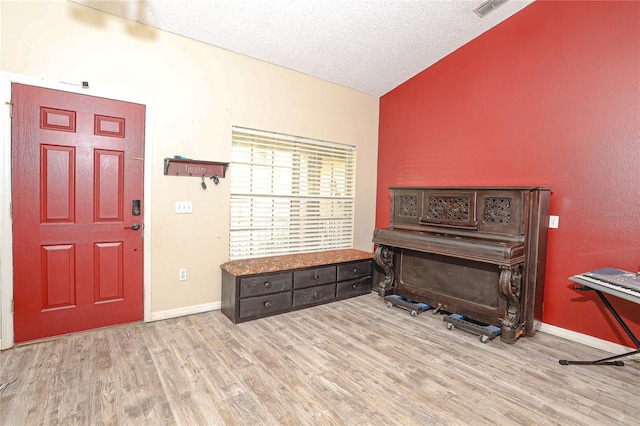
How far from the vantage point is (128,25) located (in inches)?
112

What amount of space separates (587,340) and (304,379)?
2554 millimetres

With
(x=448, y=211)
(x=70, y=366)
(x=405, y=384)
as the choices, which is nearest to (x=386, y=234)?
(x=448, y=211)

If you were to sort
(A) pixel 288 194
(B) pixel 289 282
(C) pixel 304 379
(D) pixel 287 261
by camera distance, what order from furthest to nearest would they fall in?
(A) pixel 288 194, (D) pixel 287 261, (B) pixel 289 282, (C) pixel 304 379

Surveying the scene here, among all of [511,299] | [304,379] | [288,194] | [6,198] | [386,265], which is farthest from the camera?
[288,194]

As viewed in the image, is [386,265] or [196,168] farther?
[386,265]

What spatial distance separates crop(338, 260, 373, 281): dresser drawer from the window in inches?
21.7

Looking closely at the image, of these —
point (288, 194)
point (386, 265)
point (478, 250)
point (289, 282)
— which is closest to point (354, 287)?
point (386, 265)

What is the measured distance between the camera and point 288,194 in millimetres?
3969

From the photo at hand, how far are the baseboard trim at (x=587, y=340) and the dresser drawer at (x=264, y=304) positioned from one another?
2554 millimetres

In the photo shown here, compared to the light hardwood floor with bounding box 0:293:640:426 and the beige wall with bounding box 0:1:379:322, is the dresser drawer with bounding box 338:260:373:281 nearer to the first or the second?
the light hardwood floor with bounding box 0:293:640:426

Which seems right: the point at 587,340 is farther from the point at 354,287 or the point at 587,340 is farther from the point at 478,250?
the point at 354,287

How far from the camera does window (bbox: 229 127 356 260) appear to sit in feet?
11.8

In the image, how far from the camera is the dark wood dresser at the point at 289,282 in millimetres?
3160

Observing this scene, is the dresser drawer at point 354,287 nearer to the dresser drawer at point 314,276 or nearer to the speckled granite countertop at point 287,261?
the dresser drawer at point 314,276
